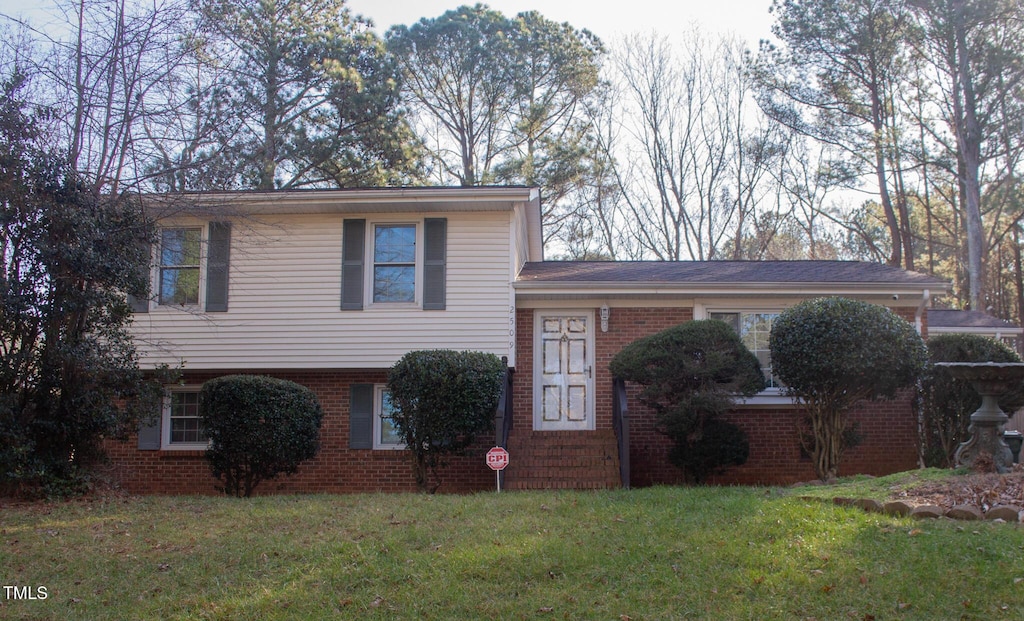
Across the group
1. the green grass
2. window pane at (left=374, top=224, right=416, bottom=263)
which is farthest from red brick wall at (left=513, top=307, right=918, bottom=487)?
the green grass

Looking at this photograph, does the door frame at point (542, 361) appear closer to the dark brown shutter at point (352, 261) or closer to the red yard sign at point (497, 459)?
the dark brown shutter at point (352, 261)

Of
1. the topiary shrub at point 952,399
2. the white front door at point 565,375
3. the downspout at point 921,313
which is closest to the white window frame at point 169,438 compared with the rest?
the white front door at point 565,375

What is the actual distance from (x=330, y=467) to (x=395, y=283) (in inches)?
122

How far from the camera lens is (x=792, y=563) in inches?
223

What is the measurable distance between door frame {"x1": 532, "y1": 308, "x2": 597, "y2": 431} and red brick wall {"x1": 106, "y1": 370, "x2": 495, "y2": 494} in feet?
3.16

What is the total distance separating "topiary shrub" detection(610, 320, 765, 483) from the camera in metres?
10.5

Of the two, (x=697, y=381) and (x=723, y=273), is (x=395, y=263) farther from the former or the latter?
(x=723, y=273)

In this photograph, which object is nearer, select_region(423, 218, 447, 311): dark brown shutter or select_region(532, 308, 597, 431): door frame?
select_region(423, 218, 447, 311): dark brown shutter

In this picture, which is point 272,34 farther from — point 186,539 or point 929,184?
point 929,184

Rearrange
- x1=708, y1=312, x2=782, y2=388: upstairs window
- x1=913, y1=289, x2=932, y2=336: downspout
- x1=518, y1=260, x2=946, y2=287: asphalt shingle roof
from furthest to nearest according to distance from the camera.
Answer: x1=708, y1=312, x2=782, y2=388: upstairs window < x1=518, y1=260, x2=946, y2=287: asphalt shingle roof < x1=913, y1=289, x2=932, y2=336: downspout

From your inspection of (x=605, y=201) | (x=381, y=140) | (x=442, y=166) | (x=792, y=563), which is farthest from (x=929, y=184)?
(x=792, y=563)

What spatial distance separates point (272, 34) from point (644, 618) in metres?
20.5

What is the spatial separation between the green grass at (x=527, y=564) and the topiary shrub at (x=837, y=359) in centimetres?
289

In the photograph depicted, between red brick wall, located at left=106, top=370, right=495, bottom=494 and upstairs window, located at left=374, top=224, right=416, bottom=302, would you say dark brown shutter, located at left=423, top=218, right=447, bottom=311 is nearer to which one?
upstairs window, located at left=374, top=224, right=416, bottom=302
